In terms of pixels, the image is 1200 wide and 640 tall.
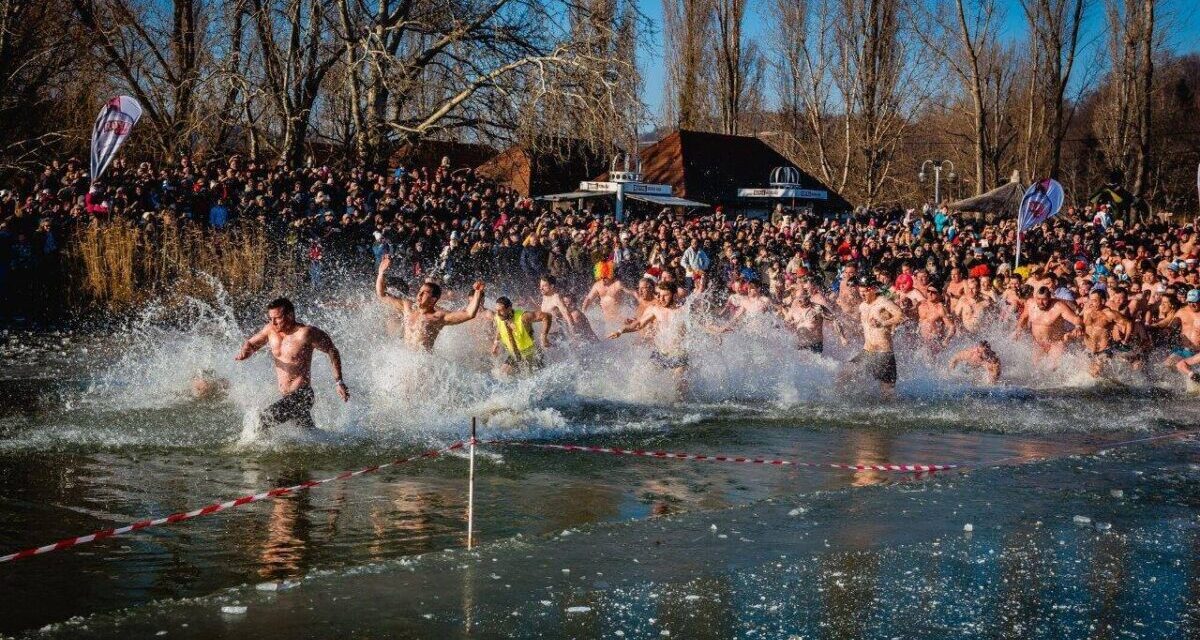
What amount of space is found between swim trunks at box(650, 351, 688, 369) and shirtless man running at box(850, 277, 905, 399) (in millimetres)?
1864

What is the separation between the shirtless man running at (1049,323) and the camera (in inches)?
551

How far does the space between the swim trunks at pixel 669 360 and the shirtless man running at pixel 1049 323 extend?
496 centimetres

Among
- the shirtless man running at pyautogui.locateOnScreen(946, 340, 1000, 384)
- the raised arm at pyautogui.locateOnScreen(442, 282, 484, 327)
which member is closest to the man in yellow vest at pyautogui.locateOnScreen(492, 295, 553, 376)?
the raised arm at pyautogui.locateOnScreen(442, 282, 484, 327)

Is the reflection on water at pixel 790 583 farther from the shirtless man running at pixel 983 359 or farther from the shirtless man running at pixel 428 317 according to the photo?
the shirtless man running at pixel 983 359

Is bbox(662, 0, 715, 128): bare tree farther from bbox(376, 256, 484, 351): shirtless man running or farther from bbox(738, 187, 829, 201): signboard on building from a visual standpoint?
bbox(376, 256, 484, 351): shirtless man running

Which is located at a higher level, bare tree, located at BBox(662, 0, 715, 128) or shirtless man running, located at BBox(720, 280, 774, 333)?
bare tree, located at BBox(662, 0, 715, 128)

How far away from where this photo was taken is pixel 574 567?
592 centimetres

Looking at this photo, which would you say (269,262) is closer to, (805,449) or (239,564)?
(805,449)

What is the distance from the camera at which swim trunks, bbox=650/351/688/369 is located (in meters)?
12.0

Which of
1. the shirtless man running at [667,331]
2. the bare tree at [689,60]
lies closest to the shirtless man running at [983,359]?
the shirtless man running at [667,331]

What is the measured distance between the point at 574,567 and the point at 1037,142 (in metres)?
40.0

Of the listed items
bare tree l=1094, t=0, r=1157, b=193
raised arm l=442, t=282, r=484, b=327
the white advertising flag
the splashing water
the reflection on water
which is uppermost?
bare tree l=1094, t=0, r=1157, b=193

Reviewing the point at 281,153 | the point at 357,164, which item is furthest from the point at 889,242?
the point at 281,153

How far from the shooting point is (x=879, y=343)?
478 inches
